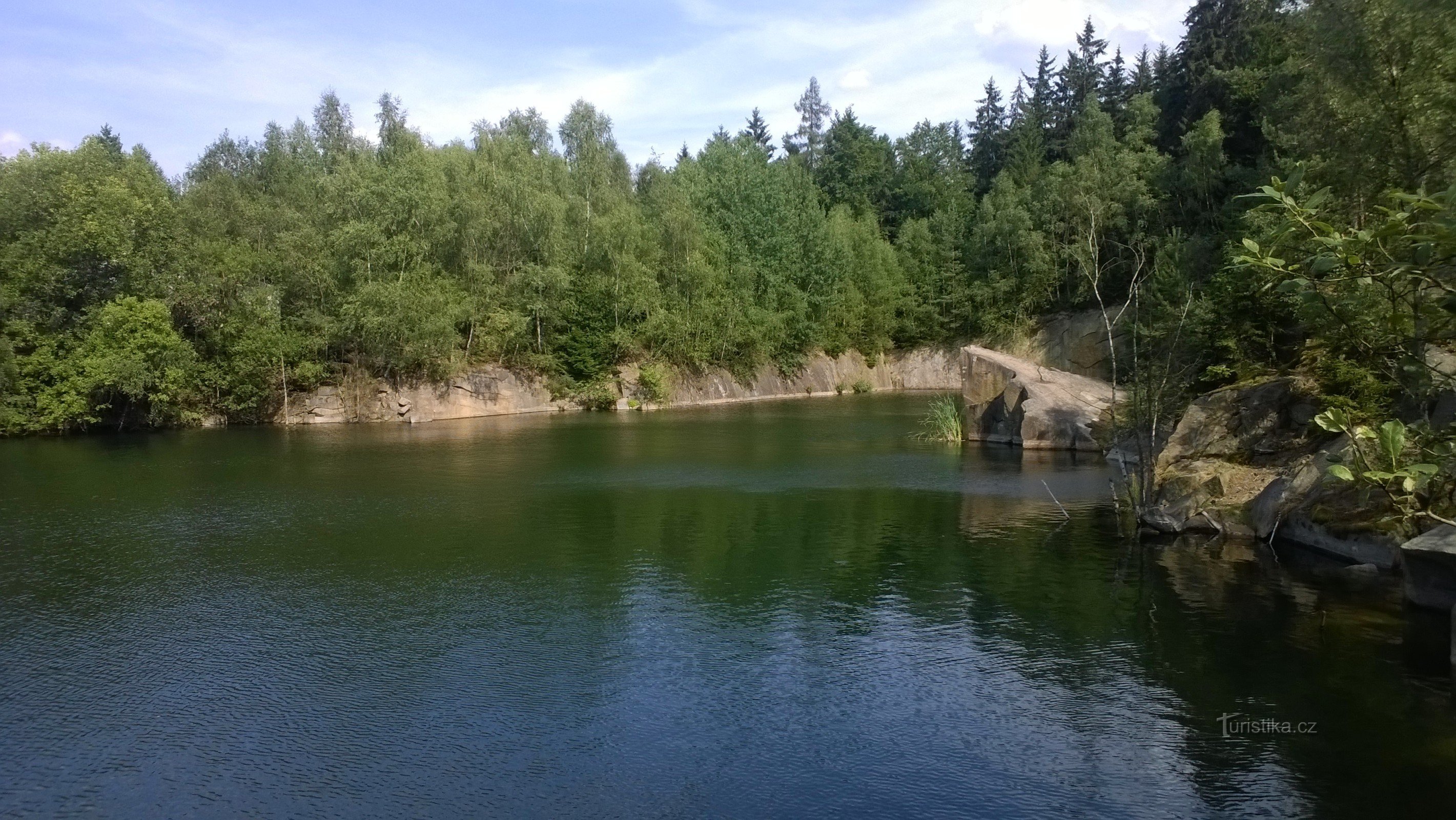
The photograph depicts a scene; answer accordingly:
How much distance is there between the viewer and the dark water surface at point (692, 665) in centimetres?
1066

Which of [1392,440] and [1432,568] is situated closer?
[1392,440]

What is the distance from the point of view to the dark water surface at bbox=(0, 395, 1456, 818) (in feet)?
35.0

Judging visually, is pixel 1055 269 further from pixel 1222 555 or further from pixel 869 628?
pixel 869 628

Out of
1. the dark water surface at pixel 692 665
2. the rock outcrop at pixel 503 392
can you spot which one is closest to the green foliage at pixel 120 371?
the rock outcrop at pixel 503 392

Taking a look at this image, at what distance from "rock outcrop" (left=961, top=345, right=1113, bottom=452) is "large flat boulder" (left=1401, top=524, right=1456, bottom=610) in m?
19.5

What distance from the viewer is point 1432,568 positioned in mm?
15445

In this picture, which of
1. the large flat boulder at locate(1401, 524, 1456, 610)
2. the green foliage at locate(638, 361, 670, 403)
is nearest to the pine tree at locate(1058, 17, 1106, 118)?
the green foliage at locate(638, 361, 670, 403)

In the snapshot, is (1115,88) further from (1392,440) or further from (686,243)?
(1392,440)

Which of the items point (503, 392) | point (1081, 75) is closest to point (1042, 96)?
point (1081, 75)

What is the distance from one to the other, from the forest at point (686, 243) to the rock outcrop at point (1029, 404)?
5407mm

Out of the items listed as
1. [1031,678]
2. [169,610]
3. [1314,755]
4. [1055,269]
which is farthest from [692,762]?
[1055,269]

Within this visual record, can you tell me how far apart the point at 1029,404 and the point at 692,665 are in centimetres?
2598

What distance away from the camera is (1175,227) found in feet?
184

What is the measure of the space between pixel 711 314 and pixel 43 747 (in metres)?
57.0
